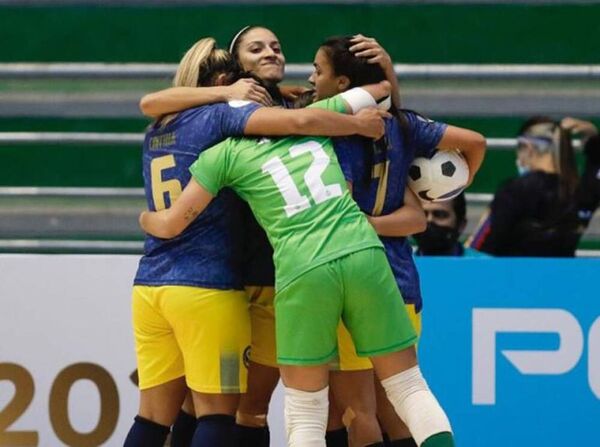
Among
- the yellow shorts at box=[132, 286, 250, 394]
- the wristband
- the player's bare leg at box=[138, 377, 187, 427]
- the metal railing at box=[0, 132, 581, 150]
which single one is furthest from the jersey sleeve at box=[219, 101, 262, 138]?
the metal railing at box=[0, 132, 581, 150]

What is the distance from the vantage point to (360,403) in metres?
4.57

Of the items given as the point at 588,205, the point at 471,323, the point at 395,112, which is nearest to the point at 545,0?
the point at 588,205

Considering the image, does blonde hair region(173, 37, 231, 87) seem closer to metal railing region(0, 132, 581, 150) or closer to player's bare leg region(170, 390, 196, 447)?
player's bare leg region(170, 390, 196, 447)

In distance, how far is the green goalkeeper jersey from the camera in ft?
13.9

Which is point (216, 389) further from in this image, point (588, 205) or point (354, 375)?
point (588, 205)

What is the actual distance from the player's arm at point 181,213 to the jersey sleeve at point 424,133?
0.74 metres

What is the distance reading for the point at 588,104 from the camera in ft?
26.0

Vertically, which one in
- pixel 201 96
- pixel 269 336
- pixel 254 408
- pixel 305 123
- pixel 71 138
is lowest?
pixel 254 408

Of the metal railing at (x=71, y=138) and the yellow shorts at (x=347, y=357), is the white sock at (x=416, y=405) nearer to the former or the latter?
the yellow shorts at (x=347, y=357)

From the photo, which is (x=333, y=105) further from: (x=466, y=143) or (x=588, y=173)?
(x=588, y=173)

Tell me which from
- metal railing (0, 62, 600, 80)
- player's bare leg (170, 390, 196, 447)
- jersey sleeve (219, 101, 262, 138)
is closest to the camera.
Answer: jersey sleeve (219, 101, 262, 138)

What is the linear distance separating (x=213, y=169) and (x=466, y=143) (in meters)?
0.91

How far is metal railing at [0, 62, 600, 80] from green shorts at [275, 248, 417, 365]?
3712 mm

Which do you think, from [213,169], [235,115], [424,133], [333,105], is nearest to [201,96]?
[235,115]
